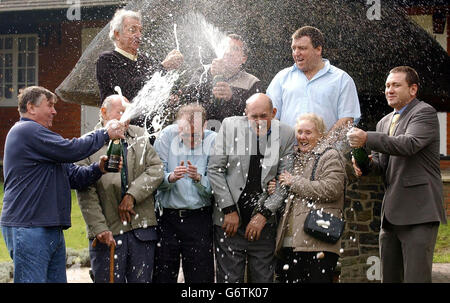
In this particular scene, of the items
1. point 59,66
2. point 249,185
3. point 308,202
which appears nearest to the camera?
point 308,202

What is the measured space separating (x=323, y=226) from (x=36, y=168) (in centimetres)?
198

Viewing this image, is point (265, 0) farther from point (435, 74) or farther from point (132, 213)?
point (132, 213)

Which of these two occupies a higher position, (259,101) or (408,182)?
(259,101)

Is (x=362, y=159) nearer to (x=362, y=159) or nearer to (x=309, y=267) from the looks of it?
(x=362, y=159)

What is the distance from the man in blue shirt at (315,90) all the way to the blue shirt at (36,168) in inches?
57.4

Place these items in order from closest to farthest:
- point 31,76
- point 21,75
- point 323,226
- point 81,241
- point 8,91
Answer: point 323,226 < point 81,241 < point 8,91 < point 31,76 < point 21,75

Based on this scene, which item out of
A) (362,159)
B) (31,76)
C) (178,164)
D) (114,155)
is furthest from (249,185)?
(31,76)

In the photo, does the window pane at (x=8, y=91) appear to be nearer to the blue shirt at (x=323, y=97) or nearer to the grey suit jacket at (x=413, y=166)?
the blue shirt at (x=323, y=97)

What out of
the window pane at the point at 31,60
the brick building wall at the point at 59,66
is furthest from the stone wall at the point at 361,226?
the window pane at the point at 31,60

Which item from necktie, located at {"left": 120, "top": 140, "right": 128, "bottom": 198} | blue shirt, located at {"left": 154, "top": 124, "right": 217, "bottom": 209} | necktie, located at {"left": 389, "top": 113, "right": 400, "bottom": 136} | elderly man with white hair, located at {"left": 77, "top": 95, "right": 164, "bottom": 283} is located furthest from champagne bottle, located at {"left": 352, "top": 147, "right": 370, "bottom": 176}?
necktie, located at {"left": 120, "top": 140, "right": 128, "bottom": 198}

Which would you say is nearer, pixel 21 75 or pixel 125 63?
pixel 125 63

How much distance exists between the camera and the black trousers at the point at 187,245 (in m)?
4.99

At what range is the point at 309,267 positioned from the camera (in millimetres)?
4738

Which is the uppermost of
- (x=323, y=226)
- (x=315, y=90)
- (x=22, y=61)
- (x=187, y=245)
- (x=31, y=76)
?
(x=22, y=61)
